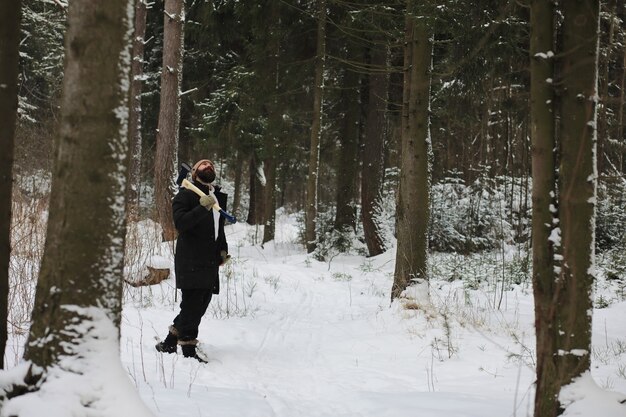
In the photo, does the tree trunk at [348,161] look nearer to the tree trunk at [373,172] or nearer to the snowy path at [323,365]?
the tree trunk at [373,172]

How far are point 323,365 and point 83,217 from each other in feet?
11.8

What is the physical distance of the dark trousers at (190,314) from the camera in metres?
4.97

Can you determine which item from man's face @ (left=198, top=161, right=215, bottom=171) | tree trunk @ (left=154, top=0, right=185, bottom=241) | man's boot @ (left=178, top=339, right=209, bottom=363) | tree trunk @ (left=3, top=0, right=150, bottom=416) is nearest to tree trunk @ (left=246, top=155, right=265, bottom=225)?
tree trunk @ (left=154, top=0, right=185, bottom=241)

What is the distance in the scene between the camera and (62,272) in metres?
2.20

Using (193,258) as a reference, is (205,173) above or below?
above

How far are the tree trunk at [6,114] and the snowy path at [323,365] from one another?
123cm

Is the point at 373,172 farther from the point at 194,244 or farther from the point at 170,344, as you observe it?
the point at 170,344

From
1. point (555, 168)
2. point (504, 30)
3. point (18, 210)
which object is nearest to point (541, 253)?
point (555, 168)

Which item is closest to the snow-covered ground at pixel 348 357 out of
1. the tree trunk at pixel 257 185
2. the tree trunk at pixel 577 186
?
the tree trunk at pixel 577 186

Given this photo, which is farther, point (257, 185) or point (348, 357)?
point (257, 185)

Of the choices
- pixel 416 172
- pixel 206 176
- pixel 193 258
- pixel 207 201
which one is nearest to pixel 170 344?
pixel 193 258

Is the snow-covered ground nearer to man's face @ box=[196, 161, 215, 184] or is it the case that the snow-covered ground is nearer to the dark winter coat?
the dark winter coat

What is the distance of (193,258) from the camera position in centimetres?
507

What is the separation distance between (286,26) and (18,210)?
9299 mm
